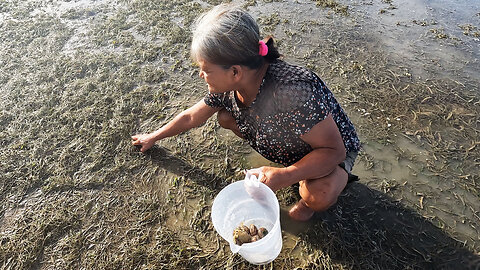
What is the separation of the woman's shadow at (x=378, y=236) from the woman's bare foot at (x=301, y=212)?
62 mm

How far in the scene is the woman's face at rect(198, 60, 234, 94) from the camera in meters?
1.66

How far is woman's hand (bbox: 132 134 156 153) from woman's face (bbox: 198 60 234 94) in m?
1.13

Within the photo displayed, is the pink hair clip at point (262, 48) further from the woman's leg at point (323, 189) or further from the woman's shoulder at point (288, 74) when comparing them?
the woman's leg at point (323, 189)

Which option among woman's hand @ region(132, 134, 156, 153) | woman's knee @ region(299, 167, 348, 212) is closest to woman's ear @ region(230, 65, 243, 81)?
woman's knee @ region(299, 167, 348, 212)

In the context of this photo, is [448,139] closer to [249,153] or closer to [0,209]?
[249,153]

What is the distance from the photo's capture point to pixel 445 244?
2086 millimetres

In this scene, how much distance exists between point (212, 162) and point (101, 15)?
10.5 ft

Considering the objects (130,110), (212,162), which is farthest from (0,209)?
(212,162)

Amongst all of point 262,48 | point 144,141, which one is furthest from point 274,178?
point 144,141

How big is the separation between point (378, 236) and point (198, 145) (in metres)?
1.57

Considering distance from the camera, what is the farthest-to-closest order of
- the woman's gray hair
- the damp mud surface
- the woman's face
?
the damp mud surface → the woman's face → the woman's gray hair

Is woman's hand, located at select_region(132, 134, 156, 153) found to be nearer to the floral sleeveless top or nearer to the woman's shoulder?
the floral sleeveless top

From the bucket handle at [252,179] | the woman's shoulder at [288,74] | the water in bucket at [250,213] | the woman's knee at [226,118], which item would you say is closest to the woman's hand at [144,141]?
the woman's knee at [226,118]

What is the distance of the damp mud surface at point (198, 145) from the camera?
7.09 ft
